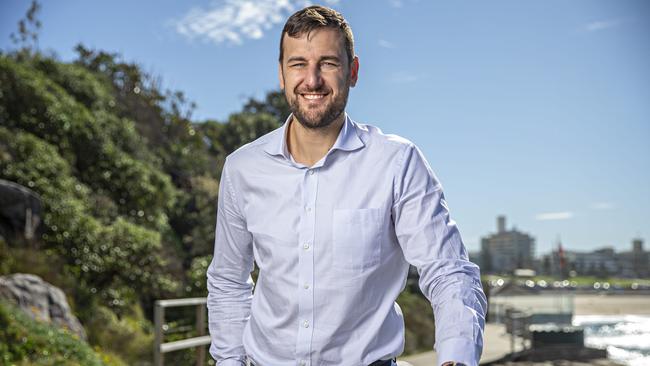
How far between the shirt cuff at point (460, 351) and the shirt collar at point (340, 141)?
45 cm

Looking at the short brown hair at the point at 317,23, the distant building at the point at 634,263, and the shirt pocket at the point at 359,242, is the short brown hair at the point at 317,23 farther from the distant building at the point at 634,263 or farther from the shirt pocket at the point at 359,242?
the distant building at the point at 634,263

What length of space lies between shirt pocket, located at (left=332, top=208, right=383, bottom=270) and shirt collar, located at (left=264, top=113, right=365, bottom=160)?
0.14 meters

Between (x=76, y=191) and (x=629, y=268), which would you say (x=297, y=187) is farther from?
(x=629, y=268)

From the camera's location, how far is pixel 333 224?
137cm

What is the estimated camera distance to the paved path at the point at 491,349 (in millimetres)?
10336

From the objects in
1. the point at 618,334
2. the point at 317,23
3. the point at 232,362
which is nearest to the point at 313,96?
the point at 317,23

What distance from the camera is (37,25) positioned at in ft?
43.7

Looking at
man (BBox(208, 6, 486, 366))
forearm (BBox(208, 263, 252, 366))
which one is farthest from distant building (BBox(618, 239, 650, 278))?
man (BBox(208, 6, 486, 366))

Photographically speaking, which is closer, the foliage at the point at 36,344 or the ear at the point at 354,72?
the ear at the point at 354,72

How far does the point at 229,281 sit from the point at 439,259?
1.82ft

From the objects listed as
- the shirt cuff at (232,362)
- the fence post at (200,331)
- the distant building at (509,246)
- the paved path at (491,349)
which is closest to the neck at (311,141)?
the shirt cuff at (232,362)

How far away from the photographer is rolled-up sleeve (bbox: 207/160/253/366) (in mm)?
1560

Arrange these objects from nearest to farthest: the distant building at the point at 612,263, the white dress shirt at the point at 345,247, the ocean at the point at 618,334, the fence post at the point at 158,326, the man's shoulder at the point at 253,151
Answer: the white dress shirt at the point at 345,247
the man's shoulder at the point at 253,151
the fence post at the point at 158,326
the ocean at the point at 618,334
the distant building at the point at 612,263

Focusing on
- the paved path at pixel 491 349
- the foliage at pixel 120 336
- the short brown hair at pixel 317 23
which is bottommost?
the paved path at pixel 491 349
